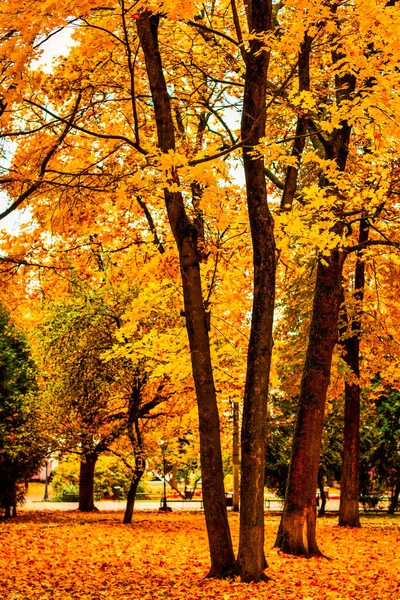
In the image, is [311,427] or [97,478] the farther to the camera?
[97,478]

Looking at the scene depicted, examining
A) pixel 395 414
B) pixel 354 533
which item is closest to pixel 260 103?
pixel 354 533

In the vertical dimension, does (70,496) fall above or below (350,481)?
below

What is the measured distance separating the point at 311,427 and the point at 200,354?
3.68 m

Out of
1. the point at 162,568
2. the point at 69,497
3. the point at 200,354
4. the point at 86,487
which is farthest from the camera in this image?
the point at 69,497

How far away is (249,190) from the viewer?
31.0 feet

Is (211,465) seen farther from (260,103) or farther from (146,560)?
(260,103)

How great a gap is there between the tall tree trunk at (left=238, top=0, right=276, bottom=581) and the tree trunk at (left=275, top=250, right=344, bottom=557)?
9.41 ft

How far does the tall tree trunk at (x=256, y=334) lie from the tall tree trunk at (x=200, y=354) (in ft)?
1.04

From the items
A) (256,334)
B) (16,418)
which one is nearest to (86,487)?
(16,418)

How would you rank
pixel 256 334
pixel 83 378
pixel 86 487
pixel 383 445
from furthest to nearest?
pixel 383 445 < pixel 86 487 < pixel 83 378 < pixel 256 334

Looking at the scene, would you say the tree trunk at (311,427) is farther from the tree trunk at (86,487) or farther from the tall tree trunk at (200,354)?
the tree trunk at (86,487)

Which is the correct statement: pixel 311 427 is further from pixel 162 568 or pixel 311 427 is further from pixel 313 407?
pixel 162 568

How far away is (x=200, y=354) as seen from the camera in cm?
939

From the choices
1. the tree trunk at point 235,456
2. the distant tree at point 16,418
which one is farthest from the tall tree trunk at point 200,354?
the tree trunk at point 235,456
